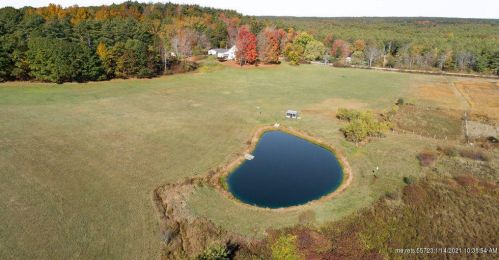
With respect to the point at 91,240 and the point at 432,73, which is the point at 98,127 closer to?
the point at 91,240

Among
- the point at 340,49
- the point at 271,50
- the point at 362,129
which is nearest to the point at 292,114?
the point at 362,129

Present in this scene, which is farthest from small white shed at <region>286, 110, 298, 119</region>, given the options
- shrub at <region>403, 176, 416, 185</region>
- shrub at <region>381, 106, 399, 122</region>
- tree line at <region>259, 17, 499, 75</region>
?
tree line at <region>259, 17, 499, 75</region>

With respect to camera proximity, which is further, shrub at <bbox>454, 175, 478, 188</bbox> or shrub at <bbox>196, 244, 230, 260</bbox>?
shrub at <bbox>454, 175, 478, 188</bbox>

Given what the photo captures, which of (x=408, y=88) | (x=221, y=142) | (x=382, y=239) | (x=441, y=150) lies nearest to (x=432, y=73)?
(x=408, y=88)

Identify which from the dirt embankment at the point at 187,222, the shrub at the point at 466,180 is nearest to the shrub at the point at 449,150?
the shrub at the point at 466,180

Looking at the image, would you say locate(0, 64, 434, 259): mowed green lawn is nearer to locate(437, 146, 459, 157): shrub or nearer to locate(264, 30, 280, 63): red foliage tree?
locate(437, 146, 459, 157): shrub

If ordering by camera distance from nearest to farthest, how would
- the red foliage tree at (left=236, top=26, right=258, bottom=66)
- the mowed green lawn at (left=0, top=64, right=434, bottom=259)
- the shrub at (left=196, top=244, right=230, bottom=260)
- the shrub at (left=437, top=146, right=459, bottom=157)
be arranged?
the shrub at (left=196, top=244, right=230, bottom=260) < the mowed green lawn at (left=0, top=64, right=434, bottom=259) < the shrub at (left=437, top=146, right=459, bottom=157) < the red foliage tree at (left=236, top=26, right=258, bottom=66)

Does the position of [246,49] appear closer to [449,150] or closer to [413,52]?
[413,52]
